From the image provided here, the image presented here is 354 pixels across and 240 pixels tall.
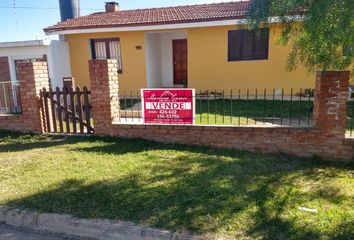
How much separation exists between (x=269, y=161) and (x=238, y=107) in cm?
473

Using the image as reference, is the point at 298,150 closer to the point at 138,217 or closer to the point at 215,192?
the point at 215,192

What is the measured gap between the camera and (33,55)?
12.3 meters

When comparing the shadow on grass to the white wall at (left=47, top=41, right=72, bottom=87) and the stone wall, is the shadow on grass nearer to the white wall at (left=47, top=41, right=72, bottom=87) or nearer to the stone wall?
the stone wall

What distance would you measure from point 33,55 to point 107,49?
2999mm

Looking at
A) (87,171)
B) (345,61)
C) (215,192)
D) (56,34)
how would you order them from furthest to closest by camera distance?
(56,34) < (345,61) < (87,171) < (215,192)

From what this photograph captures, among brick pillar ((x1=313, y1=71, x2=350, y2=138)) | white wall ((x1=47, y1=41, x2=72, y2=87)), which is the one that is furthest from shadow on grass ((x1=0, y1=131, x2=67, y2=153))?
white wall ((x1=47, y1=41, x2=72, y2=87))

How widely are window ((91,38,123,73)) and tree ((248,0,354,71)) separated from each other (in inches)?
357

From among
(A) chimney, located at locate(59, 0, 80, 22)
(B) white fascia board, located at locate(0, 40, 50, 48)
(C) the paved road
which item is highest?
(A) chimney, located at locate(59, 0, 80, 22)

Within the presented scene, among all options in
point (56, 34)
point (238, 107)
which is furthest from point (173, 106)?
point (56, 34)

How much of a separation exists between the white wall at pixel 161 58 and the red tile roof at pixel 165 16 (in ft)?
3.30

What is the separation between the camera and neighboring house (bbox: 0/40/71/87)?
12.1 m

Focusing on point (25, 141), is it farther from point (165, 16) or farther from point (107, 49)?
point (165, 16)

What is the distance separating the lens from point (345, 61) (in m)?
5.59

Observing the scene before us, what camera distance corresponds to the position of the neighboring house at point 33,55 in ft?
39.5
